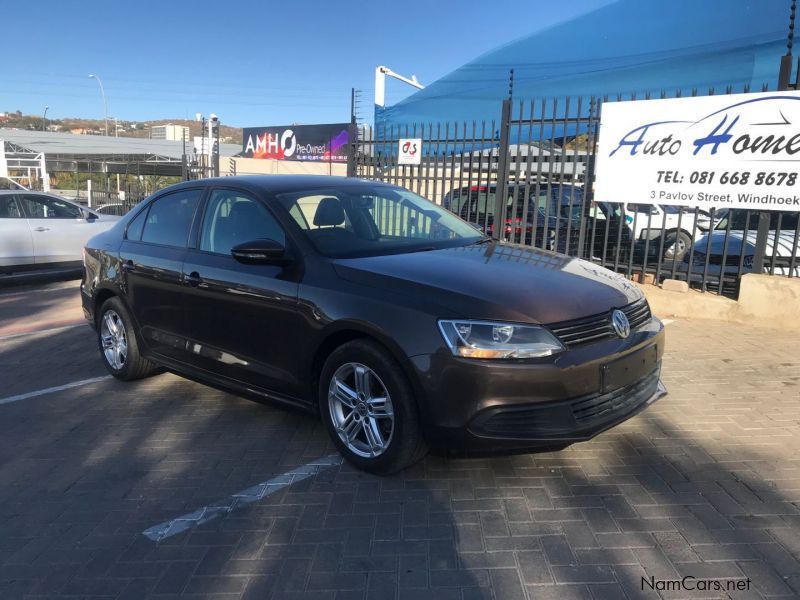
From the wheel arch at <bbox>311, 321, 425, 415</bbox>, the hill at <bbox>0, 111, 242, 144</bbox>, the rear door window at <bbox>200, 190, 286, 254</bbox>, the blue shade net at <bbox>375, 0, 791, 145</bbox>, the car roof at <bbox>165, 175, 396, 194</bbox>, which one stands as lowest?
the wheel arch at <bbox>311, 321, 425, 415</bbox>

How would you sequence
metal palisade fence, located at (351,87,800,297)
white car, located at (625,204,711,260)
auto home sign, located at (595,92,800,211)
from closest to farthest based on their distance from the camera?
1. auto home sign, located at (595,92,800,211)
2. metal palisade fence, located at (351,87,800,297)
3. white car, located at (625,204,711,260)

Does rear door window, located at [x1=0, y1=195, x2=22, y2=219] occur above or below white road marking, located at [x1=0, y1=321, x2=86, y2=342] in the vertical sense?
above

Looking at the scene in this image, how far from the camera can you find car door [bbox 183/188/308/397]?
3852 millimetres

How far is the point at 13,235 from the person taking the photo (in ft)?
34.6

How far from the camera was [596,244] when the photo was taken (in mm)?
9594

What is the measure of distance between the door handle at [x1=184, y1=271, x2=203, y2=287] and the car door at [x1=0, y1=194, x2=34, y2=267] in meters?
7.76

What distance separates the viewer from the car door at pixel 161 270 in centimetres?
464

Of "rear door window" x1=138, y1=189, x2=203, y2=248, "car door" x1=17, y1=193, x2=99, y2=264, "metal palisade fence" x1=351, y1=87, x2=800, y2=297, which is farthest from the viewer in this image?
"car door" x1=17, y1=193, x2=99, y2=264

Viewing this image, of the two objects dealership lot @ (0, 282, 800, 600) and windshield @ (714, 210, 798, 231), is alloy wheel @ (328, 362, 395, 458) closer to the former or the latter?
dealership lot @ (0, 282, 800, 600)

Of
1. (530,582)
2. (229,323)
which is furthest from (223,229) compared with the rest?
(530,582)

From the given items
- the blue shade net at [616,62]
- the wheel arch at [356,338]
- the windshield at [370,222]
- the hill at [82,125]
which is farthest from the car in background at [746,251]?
the hill at [82,125]

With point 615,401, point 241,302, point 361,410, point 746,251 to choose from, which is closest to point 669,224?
point 746,251

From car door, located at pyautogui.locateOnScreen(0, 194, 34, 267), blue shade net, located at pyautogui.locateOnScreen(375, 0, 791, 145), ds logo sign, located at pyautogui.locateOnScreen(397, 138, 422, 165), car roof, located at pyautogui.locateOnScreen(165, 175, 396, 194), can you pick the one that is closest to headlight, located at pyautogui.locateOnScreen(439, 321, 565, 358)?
car roof, located at pyautogui.locateOnScreen(165, 175, 396, 194)

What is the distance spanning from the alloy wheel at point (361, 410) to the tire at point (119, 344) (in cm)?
230
